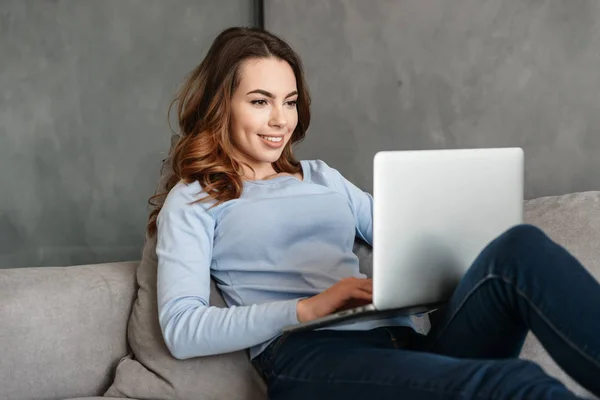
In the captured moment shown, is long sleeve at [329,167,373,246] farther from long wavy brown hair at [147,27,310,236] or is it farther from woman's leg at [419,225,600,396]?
woman's leg at [419,225,600,396]

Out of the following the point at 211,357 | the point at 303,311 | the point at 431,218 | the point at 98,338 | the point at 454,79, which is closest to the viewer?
the point at 431,218

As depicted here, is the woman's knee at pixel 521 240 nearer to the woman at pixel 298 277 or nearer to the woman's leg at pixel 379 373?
the woman at pixel 298 277

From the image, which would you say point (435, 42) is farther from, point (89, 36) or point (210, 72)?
point (89, 36)

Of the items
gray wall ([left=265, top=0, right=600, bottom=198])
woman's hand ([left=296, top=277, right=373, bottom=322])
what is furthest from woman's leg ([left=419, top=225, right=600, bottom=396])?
gray wall ([left=265, top=0, right=600, bottom=198])

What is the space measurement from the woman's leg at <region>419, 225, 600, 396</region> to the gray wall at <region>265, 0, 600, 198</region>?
0.88 metres

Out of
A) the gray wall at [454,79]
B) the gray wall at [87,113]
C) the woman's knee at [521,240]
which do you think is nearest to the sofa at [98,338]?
the gray wall at [454,79]

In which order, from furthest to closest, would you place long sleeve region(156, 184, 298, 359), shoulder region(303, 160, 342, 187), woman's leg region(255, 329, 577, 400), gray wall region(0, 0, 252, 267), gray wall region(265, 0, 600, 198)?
gray wall region(0, 0, 252, 267)
gray wall region(265, 0, 600, 198)
shoulder region(303, 160, 342, 187)
long sleeve region(156, 184, 298, 359)
woman's leg region(255, 329, 577, 400)

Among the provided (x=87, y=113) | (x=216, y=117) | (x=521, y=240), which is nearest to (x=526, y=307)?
(x=521, y=240)

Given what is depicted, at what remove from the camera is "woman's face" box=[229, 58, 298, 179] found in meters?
1.74

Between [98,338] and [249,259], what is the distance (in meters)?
0.36

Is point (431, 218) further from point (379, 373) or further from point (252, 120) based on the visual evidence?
point (252, 120)

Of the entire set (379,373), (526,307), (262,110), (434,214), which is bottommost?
(379,373)

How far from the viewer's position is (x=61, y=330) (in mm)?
1675

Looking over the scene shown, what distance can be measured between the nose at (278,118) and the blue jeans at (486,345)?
1.50 ft
